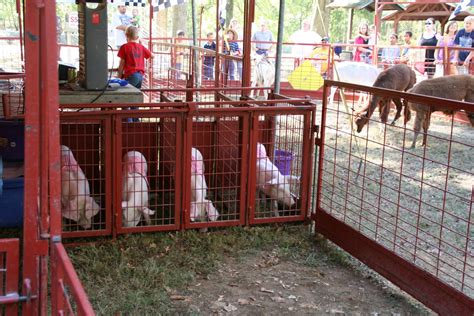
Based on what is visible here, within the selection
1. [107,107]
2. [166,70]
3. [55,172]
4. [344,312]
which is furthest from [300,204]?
[166,70]

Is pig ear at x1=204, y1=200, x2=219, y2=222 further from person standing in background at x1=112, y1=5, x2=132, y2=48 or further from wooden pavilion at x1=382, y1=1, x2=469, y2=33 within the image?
wooden pavilion at x1=382, y1=1, x2=469, y2=33

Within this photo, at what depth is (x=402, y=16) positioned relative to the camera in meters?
23.0

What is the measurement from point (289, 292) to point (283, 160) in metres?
1.92

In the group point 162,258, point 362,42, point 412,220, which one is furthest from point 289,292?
point 362,42

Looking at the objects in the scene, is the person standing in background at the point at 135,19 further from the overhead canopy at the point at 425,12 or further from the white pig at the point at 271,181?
the white pig at the point at 271,181

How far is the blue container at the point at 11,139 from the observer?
18.3ft

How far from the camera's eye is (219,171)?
19.9 feet

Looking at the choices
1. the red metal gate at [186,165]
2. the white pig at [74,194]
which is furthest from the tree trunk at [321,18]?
the white pig at [74,194]

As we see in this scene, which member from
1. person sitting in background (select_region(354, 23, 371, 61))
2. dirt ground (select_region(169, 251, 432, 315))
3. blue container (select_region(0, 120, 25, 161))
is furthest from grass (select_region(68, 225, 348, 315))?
person sitting in background (select_region(354, 23, 371, 61))

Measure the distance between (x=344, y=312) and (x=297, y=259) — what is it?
0.97 meters

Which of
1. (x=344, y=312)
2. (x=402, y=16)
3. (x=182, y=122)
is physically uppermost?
(x=402, y=16)

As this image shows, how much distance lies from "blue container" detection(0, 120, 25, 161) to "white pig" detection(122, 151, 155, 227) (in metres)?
1.13

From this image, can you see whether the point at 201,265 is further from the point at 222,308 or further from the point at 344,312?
the point at 344,312

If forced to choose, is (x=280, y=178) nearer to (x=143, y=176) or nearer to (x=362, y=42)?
(x=143, y=176)
